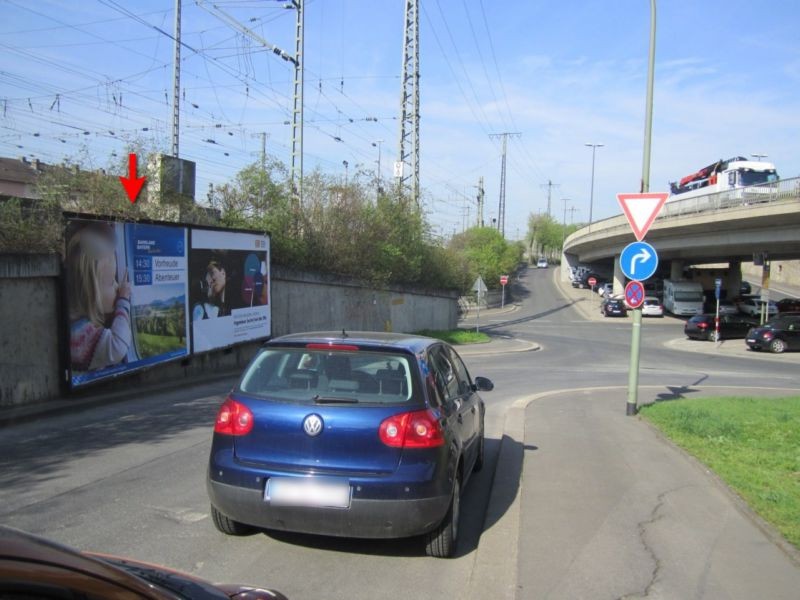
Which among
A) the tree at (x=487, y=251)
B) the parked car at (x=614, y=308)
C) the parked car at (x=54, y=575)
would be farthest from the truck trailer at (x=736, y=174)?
the parked car at (x=54, y=575)

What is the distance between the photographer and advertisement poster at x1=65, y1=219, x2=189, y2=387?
34.0 feet

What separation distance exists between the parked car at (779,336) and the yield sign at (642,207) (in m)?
23.8

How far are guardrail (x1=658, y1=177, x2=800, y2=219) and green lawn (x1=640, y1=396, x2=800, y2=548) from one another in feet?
77.4

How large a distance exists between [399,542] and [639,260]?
7382mm

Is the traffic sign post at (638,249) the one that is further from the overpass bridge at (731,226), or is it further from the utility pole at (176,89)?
the overpass bridge at (731,226)

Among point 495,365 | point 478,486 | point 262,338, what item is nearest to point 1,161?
point 262,338

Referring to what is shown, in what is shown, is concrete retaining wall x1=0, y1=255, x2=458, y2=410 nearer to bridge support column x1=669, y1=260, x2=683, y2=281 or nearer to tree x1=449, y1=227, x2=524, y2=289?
bridge support column x1=669, y1=260, x2=683, y2=281

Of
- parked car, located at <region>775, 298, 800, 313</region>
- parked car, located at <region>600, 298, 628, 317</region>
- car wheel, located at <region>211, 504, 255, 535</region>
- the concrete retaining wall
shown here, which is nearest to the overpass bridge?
parked car, located at <region>775, 298, 800, 313</region>

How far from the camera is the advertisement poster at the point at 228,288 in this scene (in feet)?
46.3

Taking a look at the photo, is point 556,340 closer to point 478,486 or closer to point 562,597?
point 478,486

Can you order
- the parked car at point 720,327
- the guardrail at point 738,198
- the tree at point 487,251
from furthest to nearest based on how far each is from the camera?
the tree at point 487,251 → the parked car at point 720,327 → the guardrail at point 738,198

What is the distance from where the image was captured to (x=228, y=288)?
1550cm

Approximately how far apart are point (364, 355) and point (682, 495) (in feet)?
11.6

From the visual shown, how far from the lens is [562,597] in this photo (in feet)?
12.7
